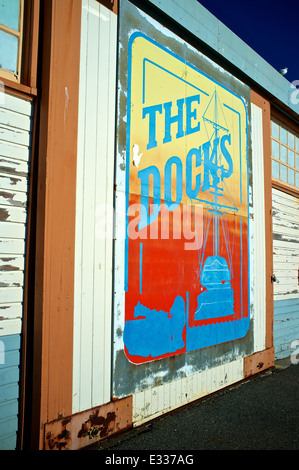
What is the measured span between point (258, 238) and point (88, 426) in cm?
362

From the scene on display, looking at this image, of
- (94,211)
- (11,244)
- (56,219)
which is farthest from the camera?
(94,211)

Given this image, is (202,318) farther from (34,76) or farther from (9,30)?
(9,30)

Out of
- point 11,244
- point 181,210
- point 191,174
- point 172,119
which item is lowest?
point 11,244

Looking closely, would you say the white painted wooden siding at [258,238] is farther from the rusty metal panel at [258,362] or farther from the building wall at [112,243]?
the building wall at [112,243]

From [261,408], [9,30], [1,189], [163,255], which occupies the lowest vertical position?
[261,408]

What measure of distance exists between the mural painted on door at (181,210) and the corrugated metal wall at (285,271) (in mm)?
1263

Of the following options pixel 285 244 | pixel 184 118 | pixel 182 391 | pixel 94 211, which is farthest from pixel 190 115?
pixel 285 244

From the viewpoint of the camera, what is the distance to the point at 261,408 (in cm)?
412

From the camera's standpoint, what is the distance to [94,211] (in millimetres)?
3355

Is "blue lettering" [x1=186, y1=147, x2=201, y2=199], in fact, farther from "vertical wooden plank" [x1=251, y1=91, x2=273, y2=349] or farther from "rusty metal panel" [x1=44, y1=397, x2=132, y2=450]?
"rusty metal panel" [x1=44, y1=397, x2=132, y2=450]

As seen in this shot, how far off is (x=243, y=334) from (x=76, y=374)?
2759mm

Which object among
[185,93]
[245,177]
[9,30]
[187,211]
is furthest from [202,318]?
[9,30]

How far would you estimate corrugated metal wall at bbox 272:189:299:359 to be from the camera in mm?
6293

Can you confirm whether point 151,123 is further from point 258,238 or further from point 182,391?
point 182,391
